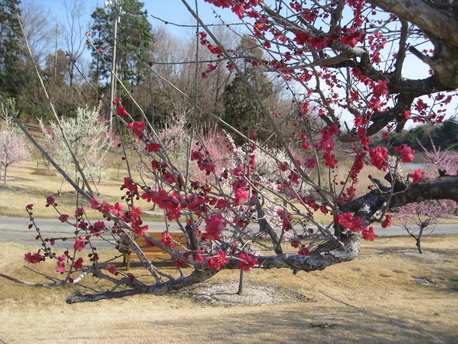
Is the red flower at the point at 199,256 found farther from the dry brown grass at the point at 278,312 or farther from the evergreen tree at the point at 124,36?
the evergreen tree at the point at 124,36

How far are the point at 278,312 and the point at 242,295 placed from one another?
2.29 meters

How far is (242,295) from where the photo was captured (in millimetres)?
8266

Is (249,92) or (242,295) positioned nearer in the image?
(242,295)

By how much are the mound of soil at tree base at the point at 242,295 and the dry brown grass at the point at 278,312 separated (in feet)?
0.88

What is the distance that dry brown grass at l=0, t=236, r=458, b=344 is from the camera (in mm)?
4363

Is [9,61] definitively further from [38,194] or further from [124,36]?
[124,36]

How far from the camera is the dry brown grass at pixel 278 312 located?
4.36 meters

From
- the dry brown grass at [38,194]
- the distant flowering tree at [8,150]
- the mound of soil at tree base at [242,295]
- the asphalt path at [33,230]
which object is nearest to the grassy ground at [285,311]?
A: the mound of soil at tree base at [242,295]

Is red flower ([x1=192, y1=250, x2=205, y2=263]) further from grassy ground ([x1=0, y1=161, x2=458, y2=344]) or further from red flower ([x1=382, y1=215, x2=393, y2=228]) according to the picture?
red flower ([x1=382, y1=215, x2=393, y2=228])

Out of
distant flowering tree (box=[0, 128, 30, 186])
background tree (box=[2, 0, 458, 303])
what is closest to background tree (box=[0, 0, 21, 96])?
distant flowering tree (box=[0, 128, 30, 186])

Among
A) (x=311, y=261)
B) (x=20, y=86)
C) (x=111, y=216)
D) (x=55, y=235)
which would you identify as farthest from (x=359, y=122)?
(x=20, y=86)

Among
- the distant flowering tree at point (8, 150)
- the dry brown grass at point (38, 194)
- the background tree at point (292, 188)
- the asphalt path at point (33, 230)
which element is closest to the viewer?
the background tree at point (292, 188)

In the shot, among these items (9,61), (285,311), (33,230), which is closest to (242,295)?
(285,311)

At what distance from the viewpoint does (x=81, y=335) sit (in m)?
4.68
